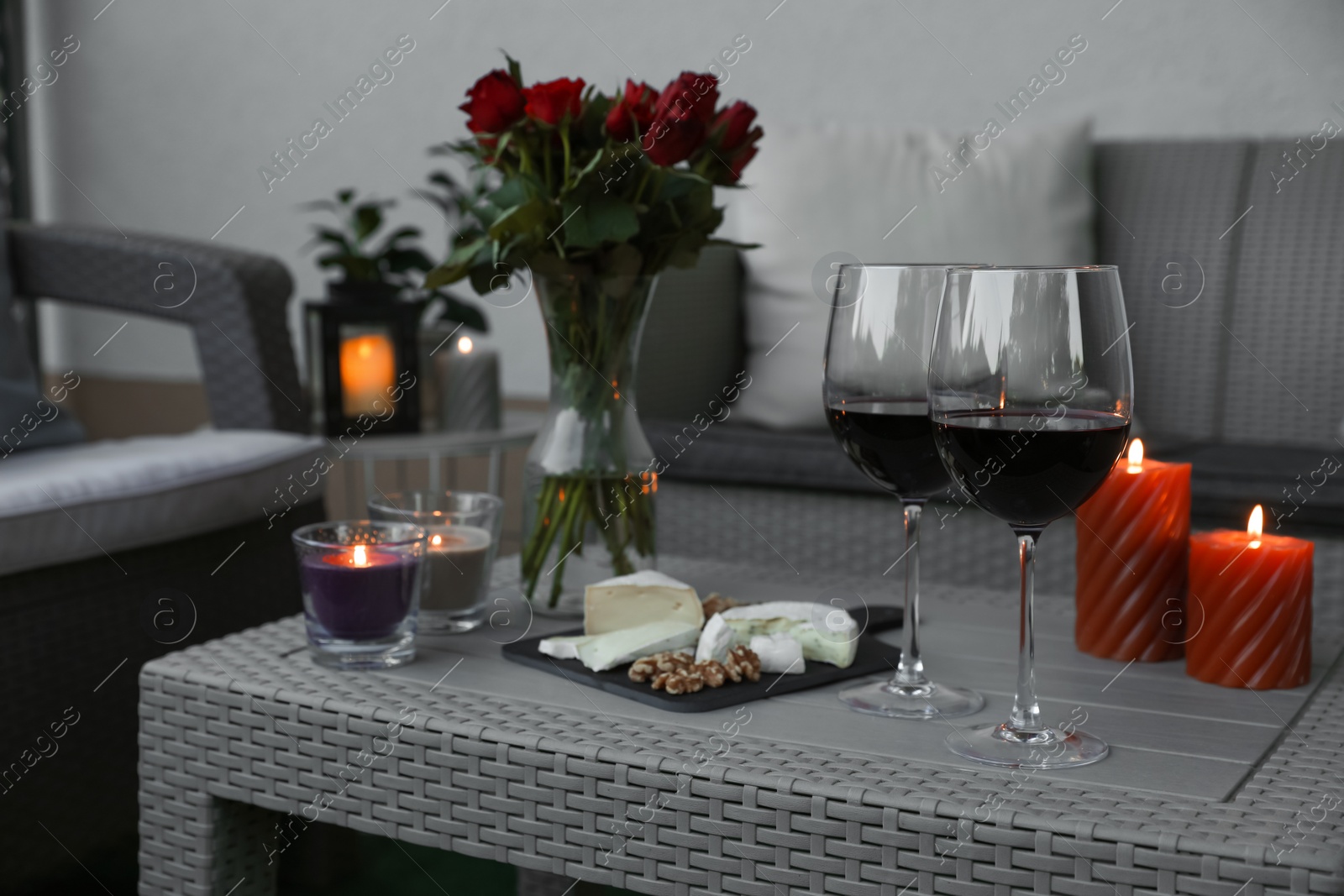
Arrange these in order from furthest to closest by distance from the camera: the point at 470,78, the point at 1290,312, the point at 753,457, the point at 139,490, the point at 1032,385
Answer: the point at 470,78 < the point at 1290,312 < the point at 753,457 < the point at 139,490 < the point at 1032,385

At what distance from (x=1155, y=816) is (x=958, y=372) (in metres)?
0.22

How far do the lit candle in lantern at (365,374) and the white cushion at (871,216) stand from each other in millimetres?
544

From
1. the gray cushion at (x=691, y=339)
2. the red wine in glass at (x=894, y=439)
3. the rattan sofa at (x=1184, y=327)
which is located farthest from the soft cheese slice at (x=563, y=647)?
the gray cushion at (x=691, y=339)

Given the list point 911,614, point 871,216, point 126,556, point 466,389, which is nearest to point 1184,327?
point 871,216

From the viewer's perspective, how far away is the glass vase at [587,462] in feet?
3.00

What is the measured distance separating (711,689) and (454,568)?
0.22 m

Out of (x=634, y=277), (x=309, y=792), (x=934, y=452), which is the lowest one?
(x=309, y=792)

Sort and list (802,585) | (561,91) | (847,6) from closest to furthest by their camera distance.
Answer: (561,91) < (802,585) < (847,6)

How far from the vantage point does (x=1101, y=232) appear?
210cm

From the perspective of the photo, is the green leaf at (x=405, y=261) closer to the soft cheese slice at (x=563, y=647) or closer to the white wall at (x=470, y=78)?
the white wall at (x=470, y=78)

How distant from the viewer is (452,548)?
886 mm

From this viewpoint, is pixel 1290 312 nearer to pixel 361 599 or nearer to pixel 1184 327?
pixel 1184 327

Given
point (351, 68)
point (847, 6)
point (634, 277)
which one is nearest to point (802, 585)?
point (634, 277)

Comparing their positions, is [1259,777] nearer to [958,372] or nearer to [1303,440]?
[958,372]
